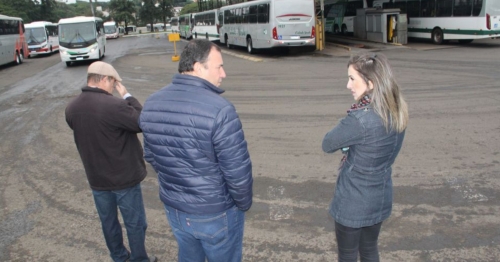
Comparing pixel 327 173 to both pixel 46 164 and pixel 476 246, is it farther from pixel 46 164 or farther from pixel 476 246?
pixel 46 164

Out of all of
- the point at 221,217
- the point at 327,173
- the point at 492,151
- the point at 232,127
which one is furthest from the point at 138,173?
the point at 492,151

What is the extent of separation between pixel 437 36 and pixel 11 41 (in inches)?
1014

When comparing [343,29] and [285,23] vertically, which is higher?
[343,29]

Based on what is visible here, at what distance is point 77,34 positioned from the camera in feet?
77.5

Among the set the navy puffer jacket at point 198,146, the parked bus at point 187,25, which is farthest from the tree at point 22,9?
the navy puffer jacket at point 198,146

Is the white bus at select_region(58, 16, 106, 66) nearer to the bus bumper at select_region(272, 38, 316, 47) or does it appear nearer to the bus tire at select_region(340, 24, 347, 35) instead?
the bus bumper at select_region(272, 38, 316, 47)

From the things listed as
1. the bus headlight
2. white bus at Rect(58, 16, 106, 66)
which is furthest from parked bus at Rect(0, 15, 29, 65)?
the bus headlight

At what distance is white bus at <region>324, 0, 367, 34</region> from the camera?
30577 mm

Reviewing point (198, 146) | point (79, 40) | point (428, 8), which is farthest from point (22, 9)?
point (198, 146)

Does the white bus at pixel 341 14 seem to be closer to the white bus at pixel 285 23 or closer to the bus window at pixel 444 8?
the bus window at pixel 444 8

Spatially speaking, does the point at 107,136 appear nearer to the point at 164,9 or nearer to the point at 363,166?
the point at 363,166

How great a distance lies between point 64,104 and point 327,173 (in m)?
8.79

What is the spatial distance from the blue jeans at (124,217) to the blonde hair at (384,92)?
6.75ft

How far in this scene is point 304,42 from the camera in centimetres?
2169
